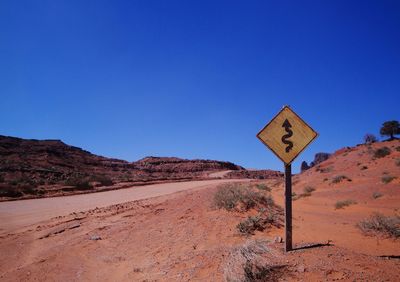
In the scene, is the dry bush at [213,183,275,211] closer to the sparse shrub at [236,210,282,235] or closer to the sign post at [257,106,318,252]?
the sparse shrub at [236,210,282,235]

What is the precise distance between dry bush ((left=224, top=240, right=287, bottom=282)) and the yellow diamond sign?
5.88 feet

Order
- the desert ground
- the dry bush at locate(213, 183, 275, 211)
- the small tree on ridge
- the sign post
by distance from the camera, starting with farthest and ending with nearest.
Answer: the small tree on ridge
the dry bush at locate(213, 183, 275, 211)
the sign post
the desert ground

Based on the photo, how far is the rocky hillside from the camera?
32.7 m

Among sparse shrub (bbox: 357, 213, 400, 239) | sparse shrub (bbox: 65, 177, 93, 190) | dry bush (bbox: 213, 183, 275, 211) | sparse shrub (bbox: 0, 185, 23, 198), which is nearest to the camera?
sparse shrub (bbox: 357, 213, 400, 239)

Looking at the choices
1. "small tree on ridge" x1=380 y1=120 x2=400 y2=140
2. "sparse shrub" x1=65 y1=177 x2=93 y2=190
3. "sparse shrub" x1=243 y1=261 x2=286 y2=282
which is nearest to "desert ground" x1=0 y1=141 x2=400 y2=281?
"sparse shrub" x1=243 y1=261 x2=286 y2=282

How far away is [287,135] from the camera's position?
631cm

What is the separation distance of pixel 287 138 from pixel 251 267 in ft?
8.20

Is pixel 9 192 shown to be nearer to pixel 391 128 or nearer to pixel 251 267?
pixel 251 267

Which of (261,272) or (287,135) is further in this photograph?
(287,135)

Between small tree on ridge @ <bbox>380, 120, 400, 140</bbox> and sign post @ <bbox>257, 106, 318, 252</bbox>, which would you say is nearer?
sign post @ <bbox>257, 106, 318, 252</bbox>

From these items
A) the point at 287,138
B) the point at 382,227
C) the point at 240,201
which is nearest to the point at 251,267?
the point at 287,138

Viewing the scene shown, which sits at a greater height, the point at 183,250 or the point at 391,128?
the point at 391,128

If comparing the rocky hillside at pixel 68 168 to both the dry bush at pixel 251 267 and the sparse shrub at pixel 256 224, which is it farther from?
the dry bush at pixel 251 267

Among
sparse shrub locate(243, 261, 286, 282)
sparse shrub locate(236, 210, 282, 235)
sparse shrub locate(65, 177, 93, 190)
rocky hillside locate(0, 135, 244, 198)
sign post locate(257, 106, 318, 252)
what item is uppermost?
rocky hillside locate(0, 135, 244, 198)
